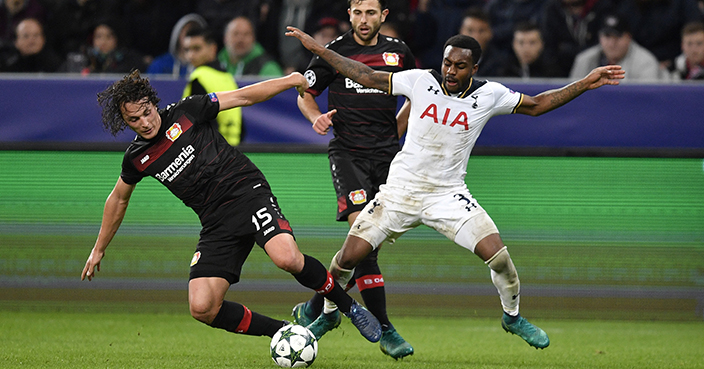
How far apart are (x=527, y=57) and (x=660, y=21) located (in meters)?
1.78

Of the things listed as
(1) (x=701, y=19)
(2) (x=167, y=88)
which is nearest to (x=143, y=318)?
(2) (x=167, y=88)

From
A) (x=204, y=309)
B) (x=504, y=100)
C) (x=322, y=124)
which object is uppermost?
(x=504, y=100)

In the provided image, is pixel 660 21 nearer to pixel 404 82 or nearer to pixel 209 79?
pixel 209 79

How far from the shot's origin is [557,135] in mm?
7887

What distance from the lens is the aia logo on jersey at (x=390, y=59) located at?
595 cm

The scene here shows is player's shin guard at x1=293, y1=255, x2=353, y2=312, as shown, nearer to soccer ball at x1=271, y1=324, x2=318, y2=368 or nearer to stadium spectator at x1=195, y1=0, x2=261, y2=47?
soccer ball at x1=271, y1=324, x2=318, y2=368

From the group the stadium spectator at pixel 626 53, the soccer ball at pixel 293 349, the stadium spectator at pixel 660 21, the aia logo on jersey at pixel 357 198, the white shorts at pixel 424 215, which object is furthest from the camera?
the stadium spectator at pixel 660 21

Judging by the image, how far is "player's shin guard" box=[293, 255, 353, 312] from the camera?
17.0 ft

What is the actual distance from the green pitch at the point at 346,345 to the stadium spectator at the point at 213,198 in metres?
0.36

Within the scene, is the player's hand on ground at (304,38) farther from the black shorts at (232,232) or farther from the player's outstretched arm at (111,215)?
the player's outstretched arm at (111,215)

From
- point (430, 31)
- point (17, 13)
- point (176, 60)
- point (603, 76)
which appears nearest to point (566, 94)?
point (603, 76)

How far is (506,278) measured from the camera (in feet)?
17.4

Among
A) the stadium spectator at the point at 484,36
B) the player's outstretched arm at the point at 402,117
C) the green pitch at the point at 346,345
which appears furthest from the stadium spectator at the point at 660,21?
the player's outstretched arm at the point at 402,117

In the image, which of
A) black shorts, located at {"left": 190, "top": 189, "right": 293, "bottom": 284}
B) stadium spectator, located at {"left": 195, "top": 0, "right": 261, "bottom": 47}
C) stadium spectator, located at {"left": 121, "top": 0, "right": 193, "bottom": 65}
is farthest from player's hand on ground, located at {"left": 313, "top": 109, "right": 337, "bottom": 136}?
stadium spectator, located at {"left": 121, "top": 0, "right": 193, "bottom": 65}
